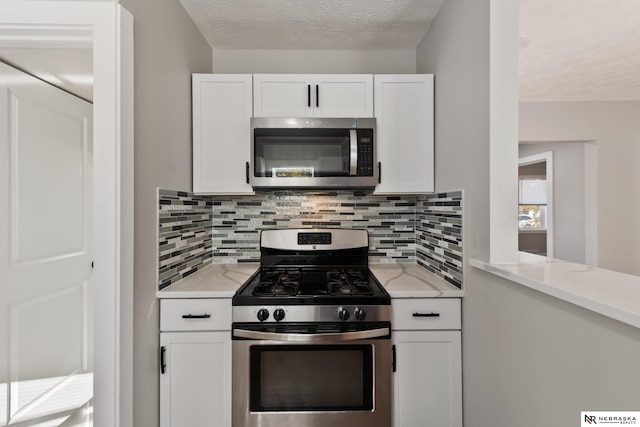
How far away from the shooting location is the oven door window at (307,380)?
1426 millimetres

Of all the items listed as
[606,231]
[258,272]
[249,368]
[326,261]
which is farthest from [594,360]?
[606,231]

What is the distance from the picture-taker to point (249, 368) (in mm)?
1415

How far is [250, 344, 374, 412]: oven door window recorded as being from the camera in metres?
1.43

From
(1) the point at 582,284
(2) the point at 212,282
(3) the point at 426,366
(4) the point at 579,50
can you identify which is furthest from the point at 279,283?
(4) the point at 579,50

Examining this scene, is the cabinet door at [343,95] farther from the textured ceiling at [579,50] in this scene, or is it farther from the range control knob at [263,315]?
the range control knob at [263,315]

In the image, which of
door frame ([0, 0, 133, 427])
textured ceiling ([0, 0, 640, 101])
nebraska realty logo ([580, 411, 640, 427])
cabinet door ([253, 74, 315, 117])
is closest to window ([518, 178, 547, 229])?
textured ceiling ([0, 0, 640, 101])

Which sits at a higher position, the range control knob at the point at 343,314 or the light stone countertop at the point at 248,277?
the light stone countertop at the point at 248,277

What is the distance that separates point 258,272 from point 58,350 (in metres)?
1.36

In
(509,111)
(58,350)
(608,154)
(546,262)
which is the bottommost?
(58,350)

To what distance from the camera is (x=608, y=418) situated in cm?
72

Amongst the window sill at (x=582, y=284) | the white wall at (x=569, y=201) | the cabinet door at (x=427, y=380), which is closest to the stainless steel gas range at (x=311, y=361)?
the cabinet door at (x=427, y=380)

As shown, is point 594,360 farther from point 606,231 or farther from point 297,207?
point 606,231

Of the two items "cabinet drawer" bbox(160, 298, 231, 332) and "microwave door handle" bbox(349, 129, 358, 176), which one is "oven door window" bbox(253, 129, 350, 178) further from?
"cabinet drawer" bbox(160, 298, 231, 332)

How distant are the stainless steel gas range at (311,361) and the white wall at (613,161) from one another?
132 inches
